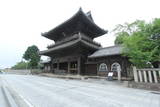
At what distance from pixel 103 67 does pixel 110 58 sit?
5.06ft

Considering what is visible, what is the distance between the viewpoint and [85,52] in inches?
653

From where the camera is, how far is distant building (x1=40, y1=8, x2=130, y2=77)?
1334 centimetres

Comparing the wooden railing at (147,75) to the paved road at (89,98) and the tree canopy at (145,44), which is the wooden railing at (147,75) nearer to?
the tree canopy at (145,44)

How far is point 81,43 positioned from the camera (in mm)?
14703

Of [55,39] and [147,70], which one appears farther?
[55,39]

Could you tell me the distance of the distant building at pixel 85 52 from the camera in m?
13.3

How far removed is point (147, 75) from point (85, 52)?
30.9 feet

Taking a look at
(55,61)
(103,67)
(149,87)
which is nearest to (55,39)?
(55,61)

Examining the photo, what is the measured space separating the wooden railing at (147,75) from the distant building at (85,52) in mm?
2297

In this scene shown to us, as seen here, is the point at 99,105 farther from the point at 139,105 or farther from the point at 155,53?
the point at 155,53

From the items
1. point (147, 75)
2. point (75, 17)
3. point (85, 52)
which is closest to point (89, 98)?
point (147, 75)

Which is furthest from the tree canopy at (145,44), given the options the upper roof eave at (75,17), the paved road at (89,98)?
the upper roof eave at (75,17)

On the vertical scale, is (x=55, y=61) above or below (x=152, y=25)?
below

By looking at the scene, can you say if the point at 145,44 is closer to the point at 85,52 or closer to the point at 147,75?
the point at 147,75
